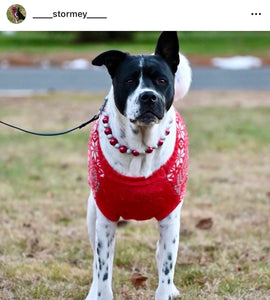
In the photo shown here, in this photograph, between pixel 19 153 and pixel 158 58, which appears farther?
pixel 19 153

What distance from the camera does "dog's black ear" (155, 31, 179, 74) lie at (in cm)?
356

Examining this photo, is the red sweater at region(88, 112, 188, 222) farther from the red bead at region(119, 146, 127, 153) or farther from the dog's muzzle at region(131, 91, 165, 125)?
the dog's muzzle at region(131, 91, 165, 125)

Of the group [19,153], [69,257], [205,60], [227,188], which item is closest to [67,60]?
[205,60]

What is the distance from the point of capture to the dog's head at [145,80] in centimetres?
330

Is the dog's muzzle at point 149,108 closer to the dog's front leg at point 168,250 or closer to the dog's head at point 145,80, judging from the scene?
Answer: the dog's head at point 145,80

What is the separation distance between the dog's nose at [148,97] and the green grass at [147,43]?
18.0 metres

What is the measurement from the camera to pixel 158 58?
3.53 meters

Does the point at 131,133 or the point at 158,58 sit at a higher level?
the point at 158,58

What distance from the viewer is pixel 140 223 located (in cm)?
550
